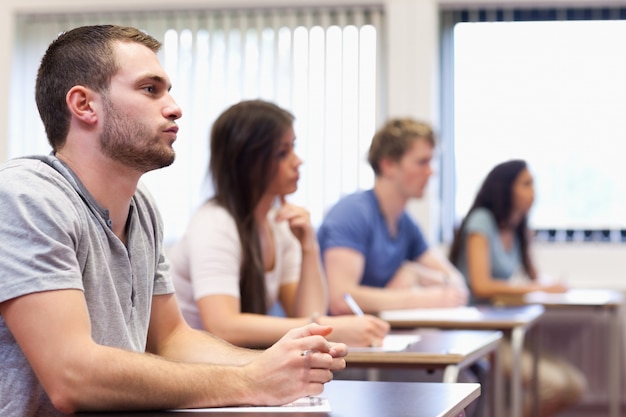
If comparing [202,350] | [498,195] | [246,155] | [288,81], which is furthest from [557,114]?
[202,350]

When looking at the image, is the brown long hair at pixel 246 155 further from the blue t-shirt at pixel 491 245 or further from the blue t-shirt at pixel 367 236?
the blue t-shirt at pixel 491 245

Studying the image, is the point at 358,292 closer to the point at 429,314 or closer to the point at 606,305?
the point at 429,314

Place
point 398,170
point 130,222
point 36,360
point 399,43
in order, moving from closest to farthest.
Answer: point 36,360 < point 130,222 < point 398,170 < point 399,43

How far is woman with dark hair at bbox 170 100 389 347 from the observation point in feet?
7.83

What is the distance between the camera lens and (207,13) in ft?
17.8

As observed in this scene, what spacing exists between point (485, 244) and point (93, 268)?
3080 mm

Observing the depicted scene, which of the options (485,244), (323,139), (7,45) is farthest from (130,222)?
(7,45)

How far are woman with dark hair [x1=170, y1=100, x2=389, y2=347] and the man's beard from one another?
2.95 ft

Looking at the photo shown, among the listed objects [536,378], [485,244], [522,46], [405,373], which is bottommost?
[536,378]

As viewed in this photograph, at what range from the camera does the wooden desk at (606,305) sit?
419 centimetres

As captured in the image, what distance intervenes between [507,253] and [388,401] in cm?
325

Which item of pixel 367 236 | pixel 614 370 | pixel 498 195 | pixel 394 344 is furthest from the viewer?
pixel 614 370

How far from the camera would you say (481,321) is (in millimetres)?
3062

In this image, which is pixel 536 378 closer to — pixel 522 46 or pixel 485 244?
pixel 485 244
